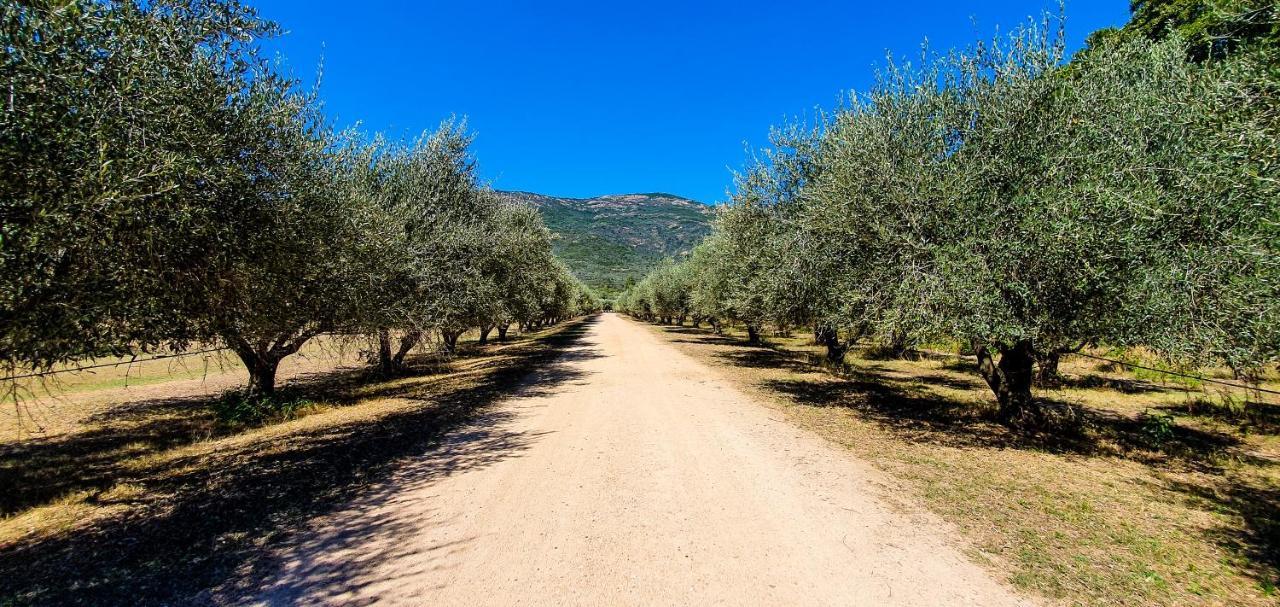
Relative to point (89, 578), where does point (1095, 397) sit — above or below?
below

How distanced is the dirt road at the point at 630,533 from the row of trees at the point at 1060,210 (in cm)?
421

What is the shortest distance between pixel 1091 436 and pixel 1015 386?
1.67 metres

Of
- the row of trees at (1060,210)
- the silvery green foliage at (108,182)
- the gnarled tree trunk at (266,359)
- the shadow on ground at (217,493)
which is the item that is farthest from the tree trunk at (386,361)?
the row of trees at (1060,210)

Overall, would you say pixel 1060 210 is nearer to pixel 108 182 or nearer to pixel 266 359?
pixel 108 182

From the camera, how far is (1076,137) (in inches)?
356

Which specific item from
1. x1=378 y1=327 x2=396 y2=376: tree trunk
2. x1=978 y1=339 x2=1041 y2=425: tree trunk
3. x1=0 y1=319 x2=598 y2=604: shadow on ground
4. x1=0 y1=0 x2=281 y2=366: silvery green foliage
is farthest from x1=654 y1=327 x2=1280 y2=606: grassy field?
x1=378 y1=327 x2=396 y2=376: tree trunk

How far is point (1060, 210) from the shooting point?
27.6 feet

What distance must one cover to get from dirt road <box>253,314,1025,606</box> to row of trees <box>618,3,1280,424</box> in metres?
4.21

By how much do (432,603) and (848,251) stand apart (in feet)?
35.8

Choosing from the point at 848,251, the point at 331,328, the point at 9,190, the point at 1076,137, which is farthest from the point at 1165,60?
the point at 331,328

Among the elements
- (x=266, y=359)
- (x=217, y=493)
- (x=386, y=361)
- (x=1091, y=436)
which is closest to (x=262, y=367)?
(x=266, y=359)

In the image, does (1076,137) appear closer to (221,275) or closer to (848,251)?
(848,251)

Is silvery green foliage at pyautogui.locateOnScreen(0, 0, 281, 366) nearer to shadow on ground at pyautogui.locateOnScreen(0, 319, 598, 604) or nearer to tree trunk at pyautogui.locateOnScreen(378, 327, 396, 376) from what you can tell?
shadow on ground at pyautogui.locateOnScreen(0, 319, 598, 604)

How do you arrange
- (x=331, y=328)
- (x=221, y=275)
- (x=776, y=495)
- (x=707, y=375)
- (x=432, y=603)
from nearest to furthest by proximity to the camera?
(x=432, y=603)
(x=776, y=495)
(x=221, y=275)
(x=331, y=328)
(x=707, y=375)
